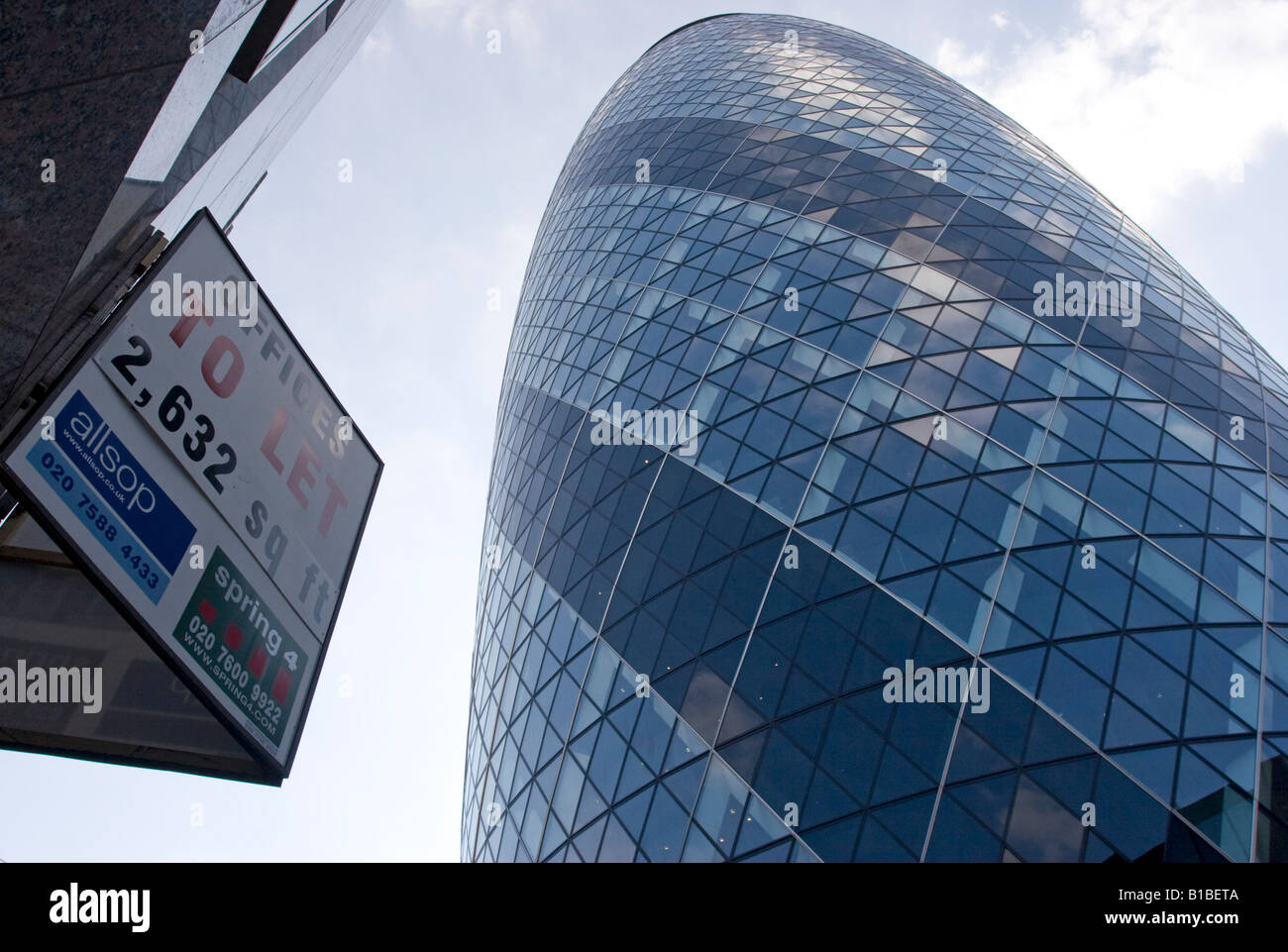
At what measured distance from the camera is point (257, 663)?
571 centimetres

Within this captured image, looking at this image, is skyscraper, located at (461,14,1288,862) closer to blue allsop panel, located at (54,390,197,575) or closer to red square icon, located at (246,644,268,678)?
red square icon, located at (246,644,268,678)

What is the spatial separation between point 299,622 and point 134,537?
182cm

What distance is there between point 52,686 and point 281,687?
6.97 feet

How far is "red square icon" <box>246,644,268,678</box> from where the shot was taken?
5.61m

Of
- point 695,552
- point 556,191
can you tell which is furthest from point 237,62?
point 556,191

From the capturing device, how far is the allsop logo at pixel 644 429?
29969 millimetres

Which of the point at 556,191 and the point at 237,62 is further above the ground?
the point at 556,191

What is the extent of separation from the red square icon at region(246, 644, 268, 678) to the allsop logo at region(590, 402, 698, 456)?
23.8 m
